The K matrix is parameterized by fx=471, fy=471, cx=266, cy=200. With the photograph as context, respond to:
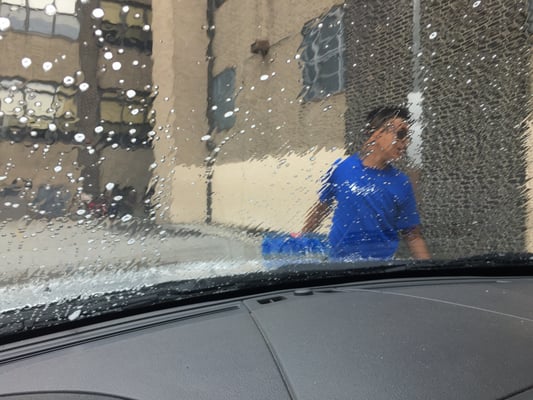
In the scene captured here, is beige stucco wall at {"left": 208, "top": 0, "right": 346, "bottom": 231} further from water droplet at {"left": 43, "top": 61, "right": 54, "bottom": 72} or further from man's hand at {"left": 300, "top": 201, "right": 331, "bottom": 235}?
water droplet at {"left": 43, "top": 61, "right": 54, "bottom": 72}

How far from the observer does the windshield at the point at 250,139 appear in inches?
79.0

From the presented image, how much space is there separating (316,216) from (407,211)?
75cm

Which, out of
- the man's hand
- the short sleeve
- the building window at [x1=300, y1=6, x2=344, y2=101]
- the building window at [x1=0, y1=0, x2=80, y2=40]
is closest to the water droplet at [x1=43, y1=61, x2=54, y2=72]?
the building window at [x1=0, y1=0, x2=80, y2=40]

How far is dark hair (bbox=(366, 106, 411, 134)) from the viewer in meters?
3.47

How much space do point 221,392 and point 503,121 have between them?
12.1 ft

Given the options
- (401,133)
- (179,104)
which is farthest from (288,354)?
(401,133)

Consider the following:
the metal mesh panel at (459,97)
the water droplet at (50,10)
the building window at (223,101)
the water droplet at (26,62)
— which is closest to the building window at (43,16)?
the water droplet at (50,10)

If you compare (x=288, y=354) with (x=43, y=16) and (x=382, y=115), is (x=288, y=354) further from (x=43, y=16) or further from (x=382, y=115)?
(x=382, y=115)

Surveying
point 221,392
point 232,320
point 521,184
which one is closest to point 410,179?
point 521,184

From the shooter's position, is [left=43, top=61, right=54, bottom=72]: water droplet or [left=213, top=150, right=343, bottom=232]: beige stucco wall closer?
[left=43, top=61, right=54, bottom=72]: water droplet

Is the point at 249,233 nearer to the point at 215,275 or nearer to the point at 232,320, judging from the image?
the point at 215,275

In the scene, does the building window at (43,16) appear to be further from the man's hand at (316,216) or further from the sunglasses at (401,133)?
the sunglasses at (401,133)

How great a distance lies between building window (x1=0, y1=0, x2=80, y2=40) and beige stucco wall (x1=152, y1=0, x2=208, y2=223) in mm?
386

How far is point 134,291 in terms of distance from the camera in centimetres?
204
